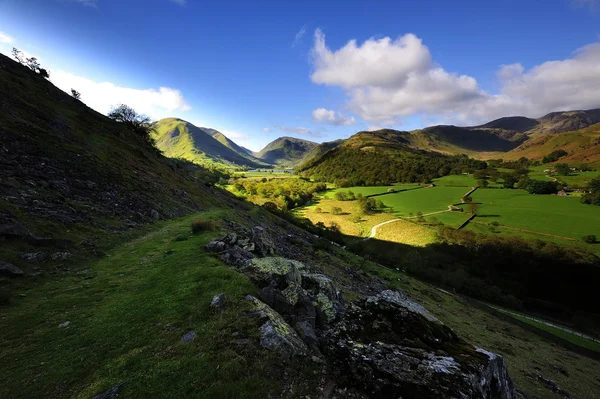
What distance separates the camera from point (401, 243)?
10706cm

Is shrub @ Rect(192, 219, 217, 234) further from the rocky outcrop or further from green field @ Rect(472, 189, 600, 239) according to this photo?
green field @ Rect(472, 189, 600, 239)

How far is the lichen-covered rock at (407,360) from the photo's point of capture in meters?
7.96

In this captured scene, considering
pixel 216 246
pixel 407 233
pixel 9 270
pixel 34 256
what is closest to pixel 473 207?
pixel 407 233

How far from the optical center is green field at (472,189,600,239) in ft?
337

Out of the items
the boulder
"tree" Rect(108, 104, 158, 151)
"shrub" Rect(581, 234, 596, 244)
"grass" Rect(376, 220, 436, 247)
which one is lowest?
"grass" Rect(376, 220, 436, 247)

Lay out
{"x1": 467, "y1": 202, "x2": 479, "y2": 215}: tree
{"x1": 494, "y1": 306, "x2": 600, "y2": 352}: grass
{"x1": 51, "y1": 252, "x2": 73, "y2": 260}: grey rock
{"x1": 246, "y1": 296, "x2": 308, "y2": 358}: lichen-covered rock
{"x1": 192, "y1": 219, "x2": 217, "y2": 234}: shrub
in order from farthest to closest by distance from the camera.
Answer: {"x1": 467, "y1": 202, "x2": 479, "y2": 215}: tree
{"x1": 494, "y1": 306, "x2": 600, "y2": 352}: grass
{"x1": 192, "y1": 219, "x2": 217, "y2": 234}: shrub
{"x1": 51, "y1": 252, "x2": 73, "y2": 260}: grey rock
{"x1": 246, "y1": 296, "x2": 308, "y2": 358}: lichen-covered rock

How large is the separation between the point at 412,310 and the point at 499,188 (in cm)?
20149

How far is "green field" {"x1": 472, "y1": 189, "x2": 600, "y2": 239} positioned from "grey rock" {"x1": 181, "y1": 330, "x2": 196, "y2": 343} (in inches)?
5380

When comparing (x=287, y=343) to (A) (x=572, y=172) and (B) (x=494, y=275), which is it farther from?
(A) (x=572, y=172)

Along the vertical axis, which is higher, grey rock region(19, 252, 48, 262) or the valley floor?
grey rock region(19, 252, 48, 262)

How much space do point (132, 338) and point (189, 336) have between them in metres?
2.14

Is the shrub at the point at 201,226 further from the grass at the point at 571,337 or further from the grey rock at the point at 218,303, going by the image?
the grass at the point at 571,337

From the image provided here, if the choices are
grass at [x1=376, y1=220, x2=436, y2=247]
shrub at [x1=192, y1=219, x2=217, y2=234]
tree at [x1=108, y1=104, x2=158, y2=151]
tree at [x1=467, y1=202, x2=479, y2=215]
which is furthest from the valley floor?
tree at [x1=467, y1=202, x2=479, y2=215]

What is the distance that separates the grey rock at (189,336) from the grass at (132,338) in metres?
0.18
